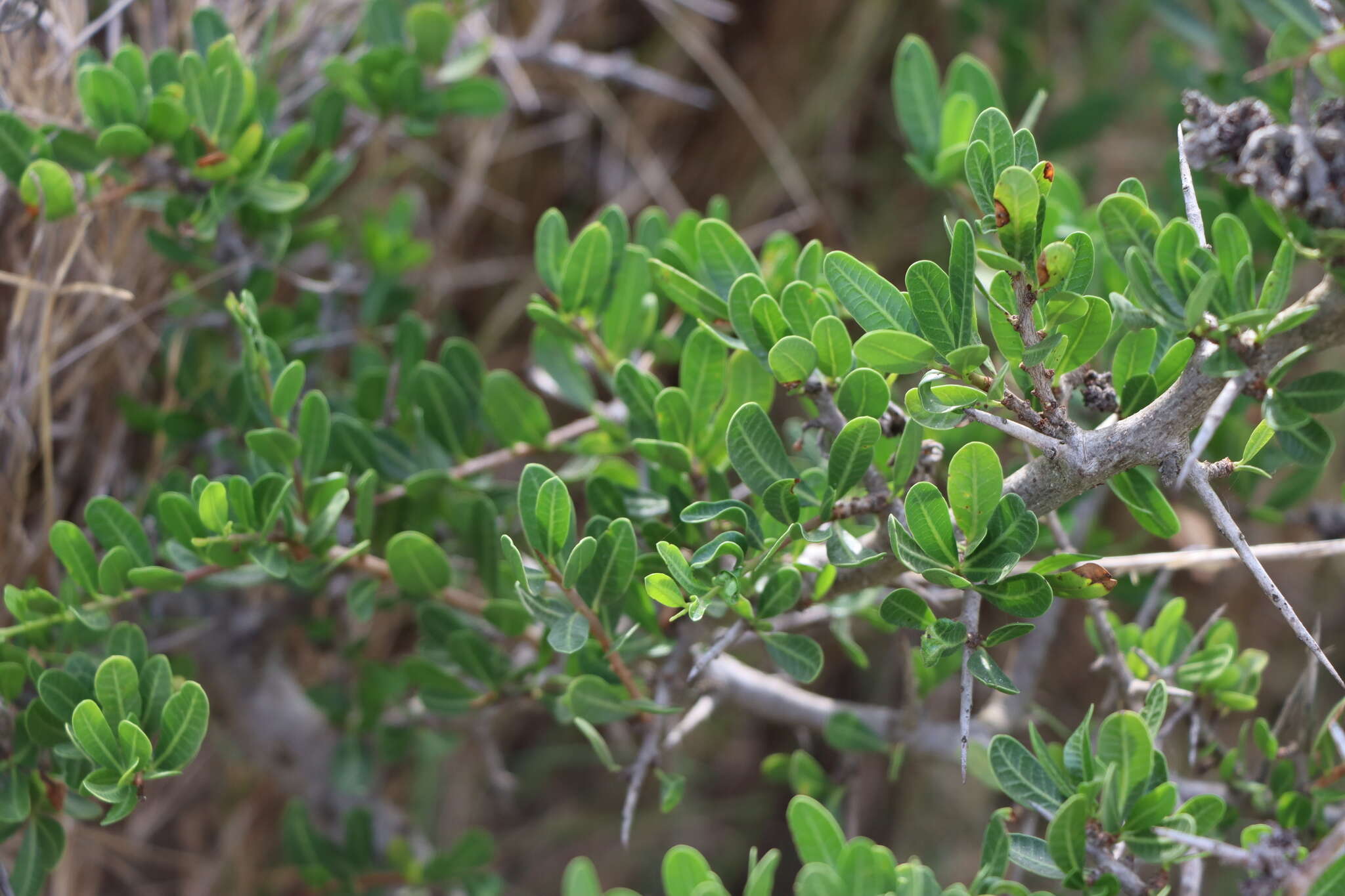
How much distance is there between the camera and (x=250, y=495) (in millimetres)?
752

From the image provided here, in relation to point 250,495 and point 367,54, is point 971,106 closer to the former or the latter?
point 367,54

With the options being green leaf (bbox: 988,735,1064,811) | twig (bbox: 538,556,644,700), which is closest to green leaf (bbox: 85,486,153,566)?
twig (bbox: 538,556,644,700)

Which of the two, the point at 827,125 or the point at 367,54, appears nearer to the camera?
the point at 367,54

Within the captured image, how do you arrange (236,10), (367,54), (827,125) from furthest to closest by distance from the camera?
(827,125)
(236,10)
(367,54)

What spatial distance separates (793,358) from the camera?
652mm

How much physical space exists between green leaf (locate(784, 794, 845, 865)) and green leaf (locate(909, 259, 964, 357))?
0.29 meters

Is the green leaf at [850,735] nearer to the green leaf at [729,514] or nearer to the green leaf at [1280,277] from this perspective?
the green leaf at [729,514]

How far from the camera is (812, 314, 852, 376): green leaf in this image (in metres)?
0.68

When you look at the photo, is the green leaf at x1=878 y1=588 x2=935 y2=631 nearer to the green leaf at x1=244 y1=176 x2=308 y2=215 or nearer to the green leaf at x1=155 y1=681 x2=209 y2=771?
the green leaf at x1=155 y1=681 x2=209 y2=771

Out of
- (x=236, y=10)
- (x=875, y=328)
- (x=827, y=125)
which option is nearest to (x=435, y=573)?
(x=875, y=328)

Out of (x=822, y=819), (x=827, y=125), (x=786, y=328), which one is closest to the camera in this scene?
(x=822, y=819)

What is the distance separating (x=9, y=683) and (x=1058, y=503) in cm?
79

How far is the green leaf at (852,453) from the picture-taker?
0.64 meters

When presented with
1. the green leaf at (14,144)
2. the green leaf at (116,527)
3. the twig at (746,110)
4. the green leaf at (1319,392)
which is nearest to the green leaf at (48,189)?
the green leaf at (14,144)
